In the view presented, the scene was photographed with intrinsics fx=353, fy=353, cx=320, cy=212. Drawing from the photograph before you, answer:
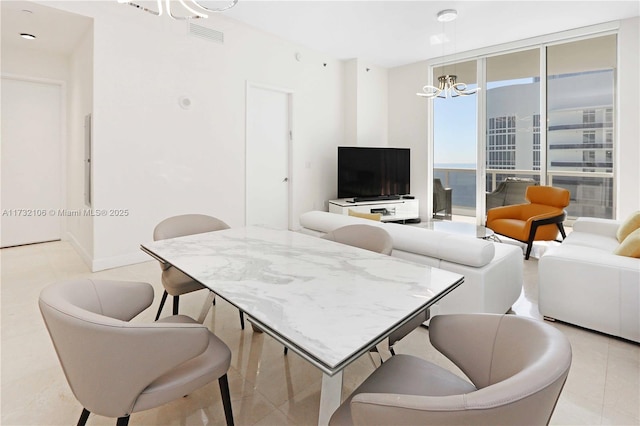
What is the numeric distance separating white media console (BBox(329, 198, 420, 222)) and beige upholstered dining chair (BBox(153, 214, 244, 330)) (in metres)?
3.41

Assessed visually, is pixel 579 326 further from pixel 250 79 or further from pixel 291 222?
pixel 250 79

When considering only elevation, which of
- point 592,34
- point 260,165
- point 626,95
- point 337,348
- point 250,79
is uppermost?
point 592,34

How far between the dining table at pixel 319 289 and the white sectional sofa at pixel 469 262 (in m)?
0.71

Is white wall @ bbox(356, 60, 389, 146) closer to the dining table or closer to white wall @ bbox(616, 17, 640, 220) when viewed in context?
white wall @ bbox(616, 17, 640, 220)

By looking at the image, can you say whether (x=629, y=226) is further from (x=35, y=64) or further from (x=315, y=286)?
(x=35, y=64)

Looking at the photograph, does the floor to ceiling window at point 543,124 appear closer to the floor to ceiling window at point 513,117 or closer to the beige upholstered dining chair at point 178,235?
the floor to ceiling window at point 513,117

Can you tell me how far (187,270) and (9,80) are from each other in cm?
517

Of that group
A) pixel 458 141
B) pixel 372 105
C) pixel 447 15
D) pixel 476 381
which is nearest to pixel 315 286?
pixel 476 381

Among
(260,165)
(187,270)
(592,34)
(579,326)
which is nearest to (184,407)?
(187,270)

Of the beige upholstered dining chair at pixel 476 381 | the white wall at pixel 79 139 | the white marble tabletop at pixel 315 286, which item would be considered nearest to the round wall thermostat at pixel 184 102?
the white wall at pixel 79 139

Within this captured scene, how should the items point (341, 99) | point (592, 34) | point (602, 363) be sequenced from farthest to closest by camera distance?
point (341, 99), point (592, 34), point (602, 363)

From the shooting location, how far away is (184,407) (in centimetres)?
168

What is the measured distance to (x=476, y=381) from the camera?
1153mm

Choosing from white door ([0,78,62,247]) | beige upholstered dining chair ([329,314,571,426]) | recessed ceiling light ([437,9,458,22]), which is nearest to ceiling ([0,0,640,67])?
recessed ceiling light ([437,9,458,22])
